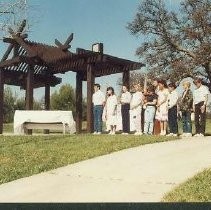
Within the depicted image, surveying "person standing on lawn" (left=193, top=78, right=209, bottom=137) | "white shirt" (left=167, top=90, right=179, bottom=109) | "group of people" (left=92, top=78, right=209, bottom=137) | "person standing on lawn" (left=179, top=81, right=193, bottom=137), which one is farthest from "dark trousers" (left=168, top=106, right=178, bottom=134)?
"person standing on lawn" (left=193, top=78, right=209, bottom=137)

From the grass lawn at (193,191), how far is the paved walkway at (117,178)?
194mm

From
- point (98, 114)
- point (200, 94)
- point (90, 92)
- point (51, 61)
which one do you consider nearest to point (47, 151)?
point (200, 94)

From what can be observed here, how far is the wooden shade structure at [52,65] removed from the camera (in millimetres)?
20547

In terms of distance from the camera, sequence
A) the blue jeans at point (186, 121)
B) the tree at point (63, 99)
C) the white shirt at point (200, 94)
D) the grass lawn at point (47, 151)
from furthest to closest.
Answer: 1. the tree at point (63, 99)
2. the blue jeans at point (186, 121)
3. the white shirt at point (200, 94)
4. the grass lawn at point (47, 151)

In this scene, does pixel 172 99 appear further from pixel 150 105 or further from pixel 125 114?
pixel 125 114

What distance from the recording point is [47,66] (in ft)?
76.0

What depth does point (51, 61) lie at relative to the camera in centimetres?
2136

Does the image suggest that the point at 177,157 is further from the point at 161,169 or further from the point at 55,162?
the point at 55,162

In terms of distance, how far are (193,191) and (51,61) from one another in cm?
1462

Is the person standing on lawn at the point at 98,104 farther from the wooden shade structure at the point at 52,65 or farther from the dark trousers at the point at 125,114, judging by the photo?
the wooden shade structure at the point at 52,65

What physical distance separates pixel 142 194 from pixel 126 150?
4247 millimetres

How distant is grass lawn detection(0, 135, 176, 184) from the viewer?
10.1 meters

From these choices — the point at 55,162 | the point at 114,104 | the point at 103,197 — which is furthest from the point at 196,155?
the point at 114,104

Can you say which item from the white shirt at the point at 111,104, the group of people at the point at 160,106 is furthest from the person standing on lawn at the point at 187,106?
the white shirt at the point at 111,104
